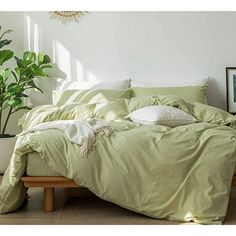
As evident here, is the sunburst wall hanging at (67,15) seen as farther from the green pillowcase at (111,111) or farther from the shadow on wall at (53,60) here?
the green pillowcase at (111,111)

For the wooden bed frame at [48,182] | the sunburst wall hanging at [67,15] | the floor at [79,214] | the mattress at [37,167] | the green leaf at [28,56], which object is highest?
the sunburst wall hanging at [67,15]

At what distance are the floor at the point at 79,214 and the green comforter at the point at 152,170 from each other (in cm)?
8

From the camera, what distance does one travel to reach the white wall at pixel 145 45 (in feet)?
16.5

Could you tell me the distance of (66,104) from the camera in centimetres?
433

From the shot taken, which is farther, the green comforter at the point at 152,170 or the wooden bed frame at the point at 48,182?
the wooden bed frame at the point at 48,182

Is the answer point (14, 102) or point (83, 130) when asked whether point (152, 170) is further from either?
point (14, 102)

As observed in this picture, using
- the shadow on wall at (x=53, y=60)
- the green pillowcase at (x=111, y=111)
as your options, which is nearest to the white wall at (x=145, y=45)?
the shadow on wall at (x=53, y=60)

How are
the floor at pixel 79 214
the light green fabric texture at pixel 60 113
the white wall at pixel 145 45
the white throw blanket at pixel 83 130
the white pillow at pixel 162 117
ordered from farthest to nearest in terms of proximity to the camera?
the white wall at pixel 145 45 < the light green fabric texture at pixel 60 113 < the white pillow at pixel 162 117 < the white throw blanket at pixel 83 130 < the floor at pixel 79 214

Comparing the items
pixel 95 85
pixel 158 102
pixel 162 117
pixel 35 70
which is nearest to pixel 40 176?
pixel 162 117

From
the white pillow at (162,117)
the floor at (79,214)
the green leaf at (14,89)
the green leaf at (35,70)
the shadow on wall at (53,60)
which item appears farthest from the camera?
the shadow on wall at (53,60)

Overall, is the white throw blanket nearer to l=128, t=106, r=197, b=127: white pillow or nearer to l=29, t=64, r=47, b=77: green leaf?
l=128, t=106, r=197, b=127: white pillow

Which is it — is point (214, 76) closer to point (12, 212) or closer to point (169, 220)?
point (169, 220)

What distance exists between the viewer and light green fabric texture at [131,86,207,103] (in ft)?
15.1
